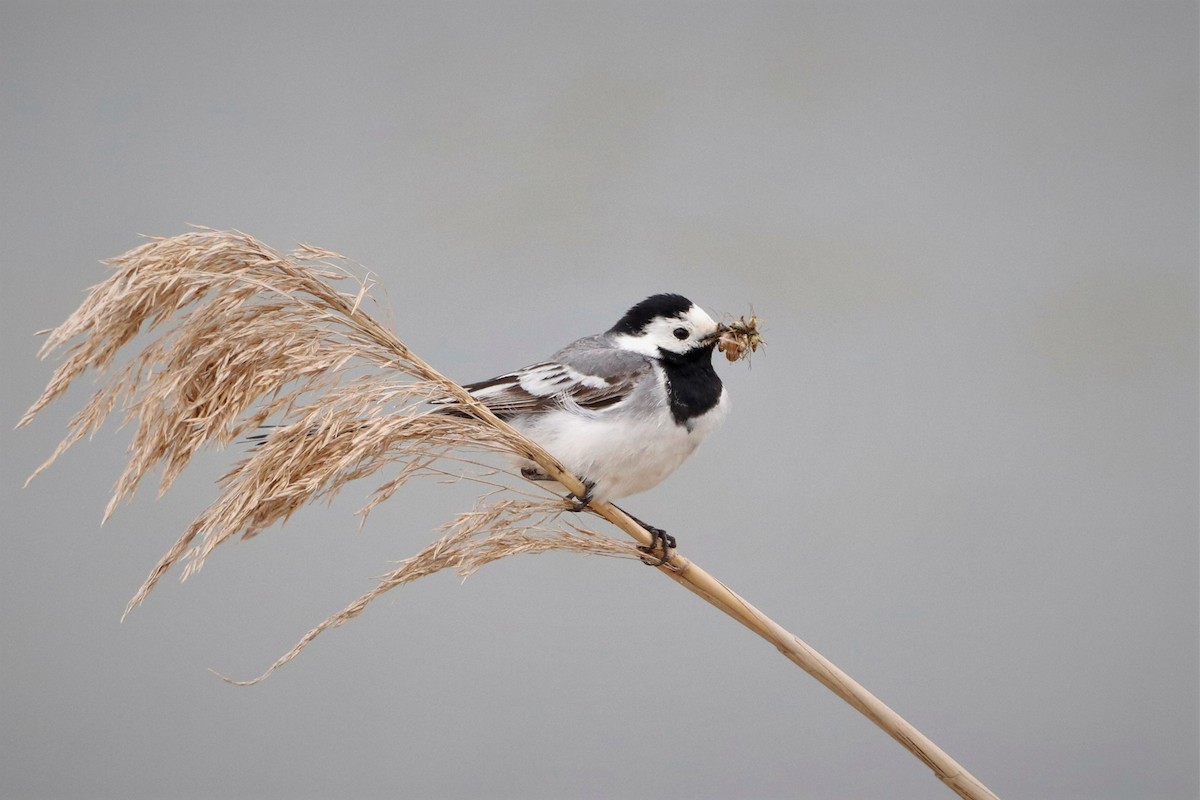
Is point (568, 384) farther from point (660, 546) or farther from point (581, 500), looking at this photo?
point (660, 546)

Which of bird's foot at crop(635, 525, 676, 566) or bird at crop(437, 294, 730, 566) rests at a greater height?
bird at crop(437, 294, 730, 566)

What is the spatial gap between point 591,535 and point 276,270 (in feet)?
2.29

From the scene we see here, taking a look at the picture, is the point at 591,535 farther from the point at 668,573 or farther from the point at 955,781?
the point at 955,781

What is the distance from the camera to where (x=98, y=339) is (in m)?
1.51

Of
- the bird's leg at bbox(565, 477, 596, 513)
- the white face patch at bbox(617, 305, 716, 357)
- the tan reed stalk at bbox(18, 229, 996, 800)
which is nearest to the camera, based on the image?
the tan reed stalk at bbox(18, 229, 996, 800)

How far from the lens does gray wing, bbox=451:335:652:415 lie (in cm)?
222

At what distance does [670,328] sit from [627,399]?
0.62 ft

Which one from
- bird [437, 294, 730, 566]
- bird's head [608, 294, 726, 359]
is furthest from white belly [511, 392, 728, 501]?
bird's head [608, 294, 726, 359]

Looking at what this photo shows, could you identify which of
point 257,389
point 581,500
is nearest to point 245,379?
point 257,389

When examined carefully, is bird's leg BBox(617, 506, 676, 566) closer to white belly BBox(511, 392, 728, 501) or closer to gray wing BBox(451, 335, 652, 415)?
white belly BBox(511, 392, 728, 501)

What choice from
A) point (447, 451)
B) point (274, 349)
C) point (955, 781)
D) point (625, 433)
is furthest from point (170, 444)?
point (955, 781)

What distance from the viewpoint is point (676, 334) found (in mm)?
2219

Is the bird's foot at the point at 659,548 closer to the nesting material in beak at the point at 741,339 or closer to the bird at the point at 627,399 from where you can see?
the bird at the point at 627,399

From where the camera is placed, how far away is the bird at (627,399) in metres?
2.10
